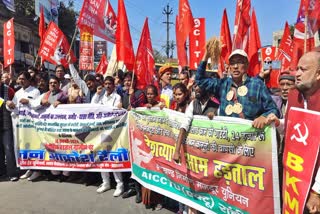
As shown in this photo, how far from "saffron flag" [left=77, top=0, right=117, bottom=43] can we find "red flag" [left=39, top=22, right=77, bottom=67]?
1.38 m

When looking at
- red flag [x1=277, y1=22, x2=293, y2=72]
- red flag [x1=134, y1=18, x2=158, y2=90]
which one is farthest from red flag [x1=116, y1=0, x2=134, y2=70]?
red flag [x1=277, y1=22, x2=293, y2=72]

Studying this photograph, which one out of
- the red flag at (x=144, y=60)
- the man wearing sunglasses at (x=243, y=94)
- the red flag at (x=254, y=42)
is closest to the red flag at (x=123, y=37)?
the red flag at (x=144, y=60)

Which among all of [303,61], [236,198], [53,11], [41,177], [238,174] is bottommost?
[41,177]

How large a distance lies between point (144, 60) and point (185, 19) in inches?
90.5

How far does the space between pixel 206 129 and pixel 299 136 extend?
1.28 meters

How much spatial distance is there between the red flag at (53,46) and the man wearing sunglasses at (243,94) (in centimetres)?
518

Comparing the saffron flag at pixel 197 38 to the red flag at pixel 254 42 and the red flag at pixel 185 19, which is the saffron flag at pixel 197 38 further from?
the red flag at pixel 254 42

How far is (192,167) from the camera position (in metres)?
3.51

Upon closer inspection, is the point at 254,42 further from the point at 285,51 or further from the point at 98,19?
the point at 98,19

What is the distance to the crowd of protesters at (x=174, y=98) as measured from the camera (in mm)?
2834

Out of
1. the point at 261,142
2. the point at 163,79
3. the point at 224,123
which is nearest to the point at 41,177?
the point at 163,79

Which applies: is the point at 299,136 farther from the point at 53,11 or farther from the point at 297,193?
the point at 53,11

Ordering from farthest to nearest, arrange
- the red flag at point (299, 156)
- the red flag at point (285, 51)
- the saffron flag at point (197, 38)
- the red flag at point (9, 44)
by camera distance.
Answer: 1. the red flag at point (285, 51)
2. the saffron flag at point (197, 38)
3. the red flag at point (9, 44)
4. the red flag at point (299, 156)

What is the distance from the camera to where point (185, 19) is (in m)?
7.20
